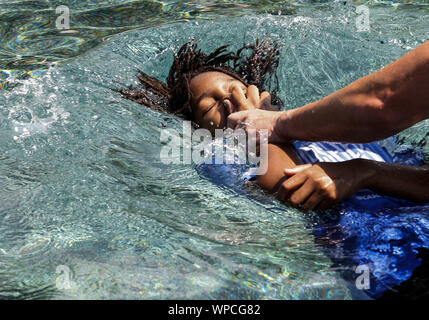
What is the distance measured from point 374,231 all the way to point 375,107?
594 millimetres

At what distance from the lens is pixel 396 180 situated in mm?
2502

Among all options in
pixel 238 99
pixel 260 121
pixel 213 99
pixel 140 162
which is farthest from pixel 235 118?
pixel 140 162

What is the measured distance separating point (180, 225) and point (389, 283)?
0.97 metres

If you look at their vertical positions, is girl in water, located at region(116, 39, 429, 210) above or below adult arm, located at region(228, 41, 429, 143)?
below

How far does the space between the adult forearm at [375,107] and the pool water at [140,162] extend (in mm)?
434

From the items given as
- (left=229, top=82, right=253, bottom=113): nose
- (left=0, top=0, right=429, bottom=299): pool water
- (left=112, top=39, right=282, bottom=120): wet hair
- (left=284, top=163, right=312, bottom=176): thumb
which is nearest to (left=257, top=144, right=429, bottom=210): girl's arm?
(left=284, top=163, right=312, bottom=176): thumb

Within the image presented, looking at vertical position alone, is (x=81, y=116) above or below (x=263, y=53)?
below

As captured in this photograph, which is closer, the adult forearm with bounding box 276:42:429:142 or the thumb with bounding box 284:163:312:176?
the adult forearm with bounding box 276:42:429:142

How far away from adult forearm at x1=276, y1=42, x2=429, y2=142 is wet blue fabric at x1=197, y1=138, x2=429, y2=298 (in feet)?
1.23

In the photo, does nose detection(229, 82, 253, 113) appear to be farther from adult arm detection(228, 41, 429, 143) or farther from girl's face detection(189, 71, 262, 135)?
adult arm detection(228, 41, 429, 143)

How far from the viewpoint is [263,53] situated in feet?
14.5

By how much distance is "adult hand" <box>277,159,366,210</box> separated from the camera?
2.43m

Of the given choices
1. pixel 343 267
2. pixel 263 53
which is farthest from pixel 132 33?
pixel 343 267
